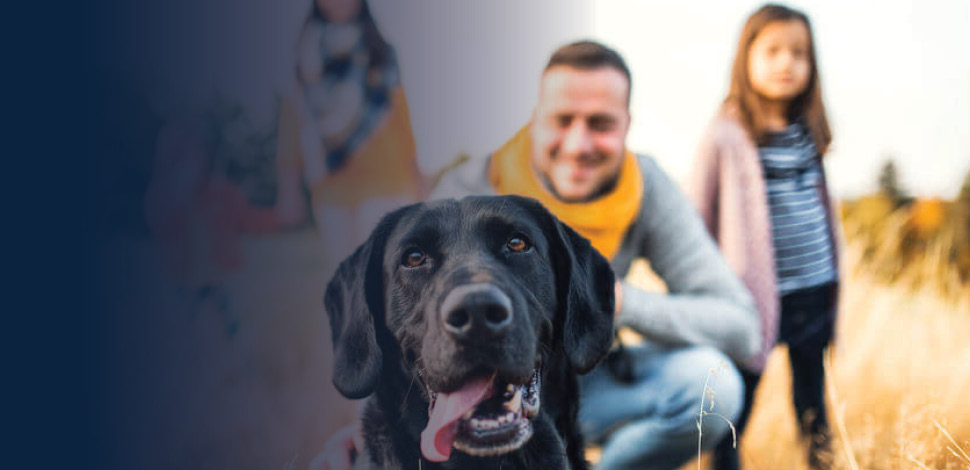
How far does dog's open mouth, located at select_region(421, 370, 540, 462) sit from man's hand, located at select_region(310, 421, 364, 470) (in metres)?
0.51

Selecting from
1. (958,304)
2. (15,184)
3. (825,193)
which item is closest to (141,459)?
(15,184)

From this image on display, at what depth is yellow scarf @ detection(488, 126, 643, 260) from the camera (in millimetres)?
2242

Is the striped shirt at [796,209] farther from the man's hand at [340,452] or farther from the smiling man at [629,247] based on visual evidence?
the man's hand at [340,452]

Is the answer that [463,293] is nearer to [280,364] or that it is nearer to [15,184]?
[280,364]

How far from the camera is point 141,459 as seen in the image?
2076 millimetres

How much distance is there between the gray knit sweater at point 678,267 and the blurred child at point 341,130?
0.81ft

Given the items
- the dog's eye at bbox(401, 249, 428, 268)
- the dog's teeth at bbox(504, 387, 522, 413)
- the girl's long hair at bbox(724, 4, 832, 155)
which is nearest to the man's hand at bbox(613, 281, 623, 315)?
the dog's teeth at bbox(504, 387, 522, 413)

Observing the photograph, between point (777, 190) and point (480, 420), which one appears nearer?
point (480, 420)

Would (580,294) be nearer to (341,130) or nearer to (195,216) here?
(341,130)

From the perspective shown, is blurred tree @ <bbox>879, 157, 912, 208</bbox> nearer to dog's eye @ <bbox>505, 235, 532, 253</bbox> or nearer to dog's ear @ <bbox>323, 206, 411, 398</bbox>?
dog's eye @ <bbox>505, 235, 532, 253</bbox>

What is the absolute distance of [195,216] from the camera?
2.11 m

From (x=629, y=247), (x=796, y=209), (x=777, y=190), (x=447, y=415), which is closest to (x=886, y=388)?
(x=796, y=209)

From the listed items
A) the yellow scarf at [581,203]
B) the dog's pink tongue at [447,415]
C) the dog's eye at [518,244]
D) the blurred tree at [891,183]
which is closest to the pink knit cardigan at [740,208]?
the yellow scarf at [581,203]

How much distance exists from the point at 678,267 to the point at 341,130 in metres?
1.37
